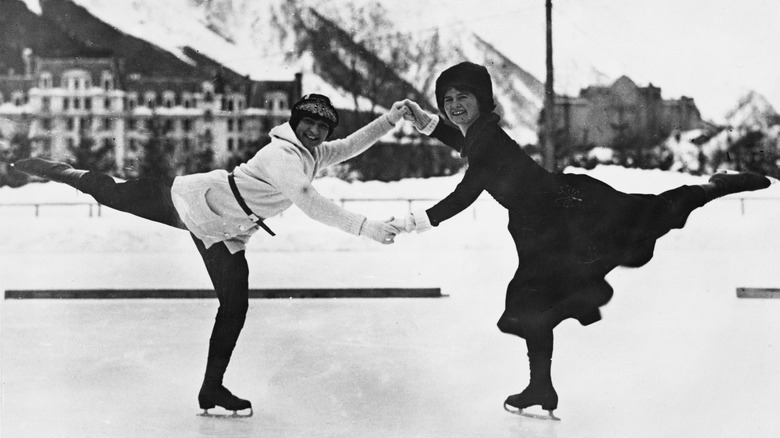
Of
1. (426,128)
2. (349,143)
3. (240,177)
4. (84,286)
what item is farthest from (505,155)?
(84,286)

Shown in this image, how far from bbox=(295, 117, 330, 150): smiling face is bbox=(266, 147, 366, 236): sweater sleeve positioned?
125 mm

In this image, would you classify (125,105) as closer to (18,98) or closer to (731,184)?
(18,98)

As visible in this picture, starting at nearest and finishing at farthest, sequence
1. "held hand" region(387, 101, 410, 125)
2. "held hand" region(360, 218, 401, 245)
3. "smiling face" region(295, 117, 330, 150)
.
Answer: "held hand" region(360, 218, 401, 245) → "smiling face" region(295, 117, 330, 150) → "held hand" region(387, 101, 410, 125)

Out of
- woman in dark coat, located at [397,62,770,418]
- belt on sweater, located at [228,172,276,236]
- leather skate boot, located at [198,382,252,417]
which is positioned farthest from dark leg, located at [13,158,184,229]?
woman in dark coat, located at [397,62,770,418]

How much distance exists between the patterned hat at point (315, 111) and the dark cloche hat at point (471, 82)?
1.73 feet

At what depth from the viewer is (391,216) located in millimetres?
3553

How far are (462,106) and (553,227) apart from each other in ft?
2.23

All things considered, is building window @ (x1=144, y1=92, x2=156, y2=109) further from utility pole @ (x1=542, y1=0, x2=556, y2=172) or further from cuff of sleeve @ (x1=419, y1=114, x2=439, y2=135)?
utility pole @ (x1=542, y1=0, x2=556, y2=172)

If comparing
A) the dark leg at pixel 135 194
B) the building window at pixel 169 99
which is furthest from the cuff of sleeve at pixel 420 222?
the building window at pixel 169 99

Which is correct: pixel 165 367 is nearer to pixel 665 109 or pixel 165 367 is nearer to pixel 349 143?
pixel 349 143

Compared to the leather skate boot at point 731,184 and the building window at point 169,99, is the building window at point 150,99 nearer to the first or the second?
the building window at point 169,99

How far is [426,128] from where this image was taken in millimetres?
3537

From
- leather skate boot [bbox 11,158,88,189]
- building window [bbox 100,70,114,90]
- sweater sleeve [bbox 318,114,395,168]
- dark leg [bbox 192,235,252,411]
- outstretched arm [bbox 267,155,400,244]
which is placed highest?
building window [bbox 100,70,114,90]

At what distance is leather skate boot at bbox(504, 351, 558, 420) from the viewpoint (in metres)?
3.31
